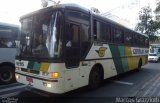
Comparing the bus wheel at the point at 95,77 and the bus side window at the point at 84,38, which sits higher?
the bus side window at the point at 84,38

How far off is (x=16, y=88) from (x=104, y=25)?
450 centimetres

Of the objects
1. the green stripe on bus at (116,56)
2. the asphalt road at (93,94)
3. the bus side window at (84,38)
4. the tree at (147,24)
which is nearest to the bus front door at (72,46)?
the bus side window at (84,38)

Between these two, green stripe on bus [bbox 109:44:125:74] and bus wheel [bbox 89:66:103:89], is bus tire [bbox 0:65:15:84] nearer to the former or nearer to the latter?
bus wheel [bbox 89:66:103:89]

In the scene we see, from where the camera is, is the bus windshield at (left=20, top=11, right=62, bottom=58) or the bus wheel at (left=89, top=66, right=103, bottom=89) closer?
the bus windshield at (left=20, top=11, right=62, bottom=58)

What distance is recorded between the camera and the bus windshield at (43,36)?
5246 mm

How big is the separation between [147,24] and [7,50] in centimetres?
A: 3261

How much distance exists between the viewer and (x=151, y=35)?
117 feet

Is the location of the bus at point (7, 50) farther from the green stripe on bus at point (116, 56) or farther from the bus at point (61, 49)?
the green stripe on bus at point (116, 56)

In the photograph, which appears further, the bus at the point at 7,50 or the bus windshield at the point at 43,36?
the bus at the point at 7,50

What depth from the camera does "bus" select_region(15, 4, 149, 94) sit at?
5.26 metres

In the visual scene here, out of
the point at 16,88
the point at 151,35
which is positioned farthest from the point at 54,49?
the point at 151,35

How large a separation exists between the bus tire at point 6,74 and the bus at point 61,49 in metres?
2.26

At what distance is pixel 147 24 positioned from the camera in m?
36.1

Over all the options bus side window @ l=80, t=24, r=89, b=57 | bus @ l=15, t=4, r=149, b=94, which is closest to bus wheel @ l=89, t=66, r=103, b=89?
bus @ l=15, t=4, r=149, b=94
